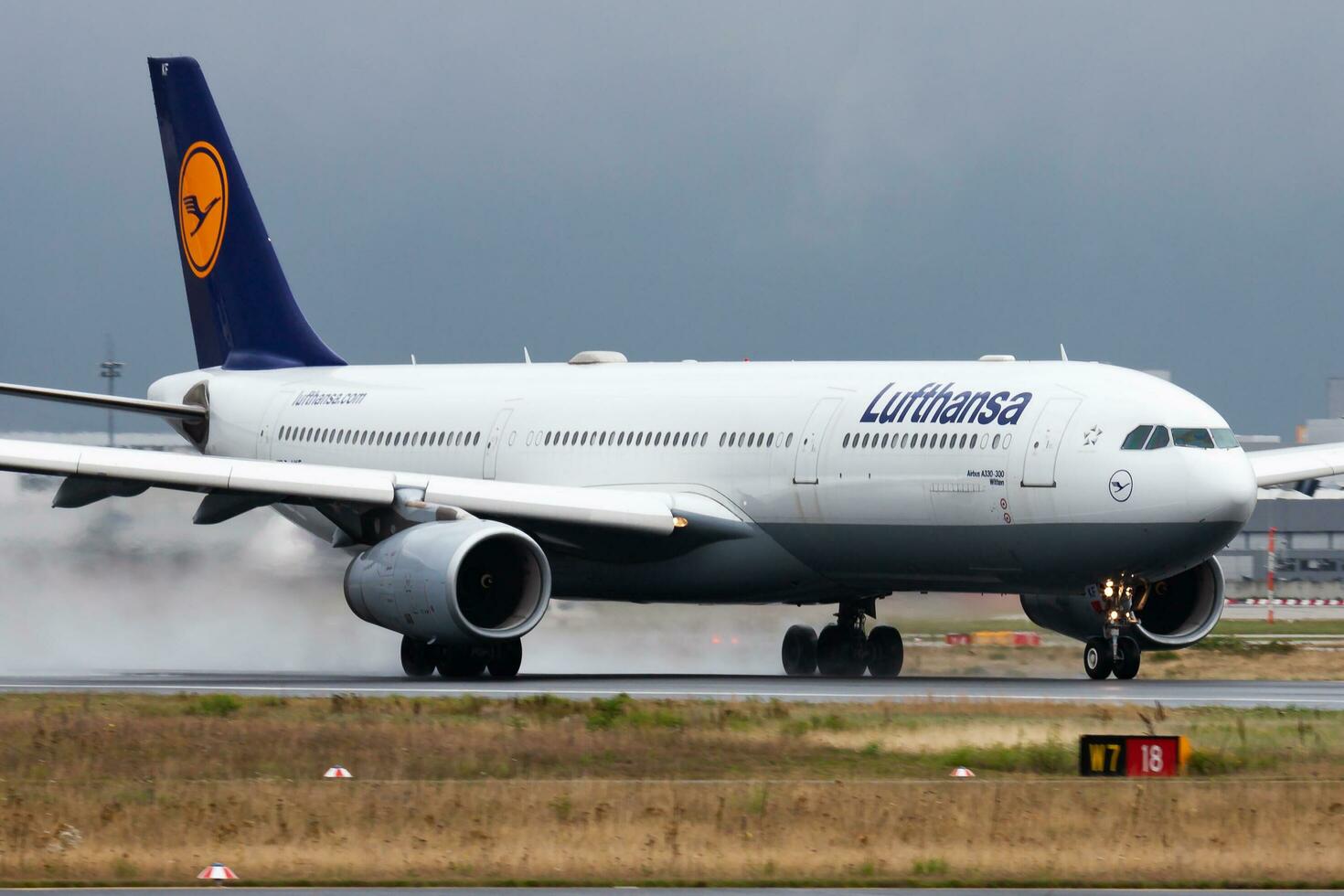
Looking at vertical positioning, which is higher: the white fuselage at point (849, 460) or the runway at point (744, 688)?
the white fuselage at point (849, 460)

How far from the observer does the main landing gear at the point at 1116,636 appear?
28359mm

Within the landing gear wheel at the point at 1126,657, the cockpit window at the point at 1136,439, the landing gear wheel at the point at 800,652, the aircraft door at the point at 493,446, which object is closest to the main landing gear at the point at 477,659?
the aircraft door at the point at 493,446

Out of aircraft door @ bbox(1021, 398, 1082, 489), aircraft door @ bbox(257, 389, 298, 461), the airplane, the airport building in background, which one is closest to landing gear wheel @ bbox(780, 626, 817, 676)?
the airplane

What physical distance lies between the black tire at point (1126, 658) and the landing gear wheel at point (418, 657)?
8751 millimetres

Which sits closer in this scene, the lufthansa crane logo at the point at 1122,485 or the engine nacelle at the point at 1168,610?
the lufthansa crane logo at the point at 1122,485

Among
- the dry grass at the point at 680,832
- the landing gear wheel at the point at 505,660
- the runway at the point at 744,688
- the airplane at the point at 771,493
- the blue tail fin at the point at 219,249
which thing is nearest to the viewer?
the dry grass at the point at 680,832

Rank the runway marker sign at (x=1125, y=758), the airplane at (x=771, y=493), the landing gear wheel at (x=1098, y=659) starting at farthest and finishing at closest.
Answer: the landing gear wheel at (x=1098, y=659)
the airplane at (x=771, y=493)
the runway marker sign at (x=1125, y=758)

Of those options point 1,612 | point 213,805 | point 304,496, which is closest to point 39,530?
point 1,612

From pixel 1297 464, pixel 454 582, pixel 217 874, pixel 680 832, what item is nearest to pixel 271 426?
pixel 454 582

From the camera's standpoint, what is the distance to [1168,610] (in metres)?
31.0

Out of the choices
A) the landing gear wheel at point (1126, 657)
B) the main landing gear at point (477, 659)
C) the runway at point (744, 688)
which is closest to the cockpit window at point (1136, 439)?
the runway at point (744, 688)

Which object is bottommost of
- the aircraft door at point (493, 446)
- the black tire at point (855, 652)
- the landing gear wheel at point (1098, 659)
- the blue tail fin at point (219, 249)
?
the landing gear wheel at point (1098, 659)

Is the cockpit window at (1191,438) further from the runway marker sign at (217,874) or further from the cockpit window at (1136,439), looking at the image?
the runway marker sign at (217,874)

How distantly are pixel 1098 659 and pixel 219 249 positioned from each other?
1830cm
